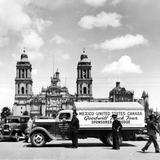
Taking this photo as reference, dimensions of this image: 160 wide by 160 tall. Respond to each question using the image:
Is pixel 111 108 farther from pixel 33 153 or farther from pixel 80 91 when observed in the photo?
pixel 80 91

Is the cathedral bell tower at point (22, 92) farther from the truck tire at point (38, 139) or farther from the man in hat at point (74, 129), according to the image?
the man in hat at point (74, 129)

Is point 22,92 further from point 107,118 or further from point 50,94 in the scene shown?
point 107,118

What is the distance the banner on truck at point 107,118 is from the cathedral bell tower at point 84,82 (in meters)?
110

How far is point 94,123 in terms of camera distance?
20.1 m

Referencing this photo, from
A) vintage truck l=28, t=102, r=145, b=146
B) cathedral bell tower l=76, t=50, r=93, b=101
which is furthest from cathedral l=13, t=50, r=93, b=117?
vintage truck l=28, t=102, r=145, b=146

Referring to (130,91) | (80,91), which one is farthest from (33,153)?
(130,91)

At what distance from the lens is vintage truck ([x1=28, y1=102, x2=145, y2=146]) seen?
763 inches

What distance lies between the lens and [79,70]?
441 feet

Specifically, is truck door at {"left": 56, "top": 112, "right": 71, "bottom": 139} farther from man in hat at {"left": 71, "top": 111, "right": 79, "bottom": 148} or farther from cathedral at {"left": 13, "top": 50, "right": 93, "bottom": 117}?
cathedral at {"left": 13, "top": 50, "right": 93, "bottom": 117}

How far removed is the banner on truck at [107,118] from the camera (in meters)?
20.1

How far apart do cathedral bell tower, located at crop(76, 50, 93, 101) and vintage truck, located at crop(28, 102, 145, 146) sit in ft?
360

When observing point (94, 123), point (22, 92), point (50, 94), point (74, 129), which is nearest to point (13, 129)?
point (94, 123)

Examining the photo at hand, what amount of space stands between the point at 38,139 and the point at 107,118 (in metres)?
3.92

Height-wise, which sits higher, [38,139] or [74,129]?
[74,129]
